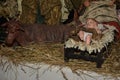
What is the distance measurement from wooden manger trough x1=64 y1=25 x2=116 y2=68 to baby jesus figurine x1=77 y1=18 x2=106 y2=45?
0.17 ft

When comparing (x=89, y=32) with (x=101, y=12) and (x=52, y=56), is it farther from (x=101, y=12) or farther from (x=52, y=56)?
(x=101, y=12)

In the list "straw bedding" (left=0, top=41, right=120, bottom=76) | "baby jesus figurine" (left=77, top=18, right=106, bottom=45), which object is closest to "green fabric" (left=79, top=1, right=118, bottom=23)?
"straw bedding" (left=0, top=41, right=120, bottom=76)

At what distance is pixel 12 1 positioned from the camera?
4555mm

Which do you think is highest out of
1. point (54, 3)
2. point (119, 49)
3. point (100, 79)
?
point (54, 3)

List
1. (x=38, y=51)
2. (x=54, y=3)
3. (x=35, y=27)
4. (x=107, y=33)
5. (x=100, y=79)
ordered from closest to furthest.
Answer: (x=100, y=79) < (x=107, y=33) < (x=38, y=51) < (x=35, y=27) < (x=54, y=3)

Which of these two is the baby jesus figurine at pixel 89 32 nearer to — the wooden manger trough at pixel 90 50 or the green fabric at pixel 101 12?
the wooden manger trough at pixel 90 50

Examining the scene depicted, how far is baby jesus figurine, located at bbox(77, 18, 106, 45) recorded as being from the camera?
333 centimetres

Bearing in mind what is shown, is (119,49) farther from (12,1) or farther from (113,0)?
(12,1)

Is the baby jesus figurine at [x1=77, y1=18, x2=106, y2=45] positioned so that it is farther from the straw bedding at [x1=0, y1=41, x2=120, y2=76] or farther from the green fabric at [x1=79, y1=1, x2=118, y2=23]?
the green fabric at [x1=79, y1=1, x2=118, y2=23]

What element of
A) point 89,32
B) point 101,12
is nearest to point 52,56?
point 89,32

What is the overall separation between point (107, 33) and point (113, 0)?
2.81 feet

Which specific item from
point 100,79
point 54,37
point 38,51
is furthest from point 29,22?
point 100,79

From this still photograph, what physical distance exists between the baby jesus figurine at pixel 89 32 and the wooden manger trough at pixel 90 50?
2.0 inches

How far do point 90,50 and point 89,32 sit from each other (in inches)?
9.4
